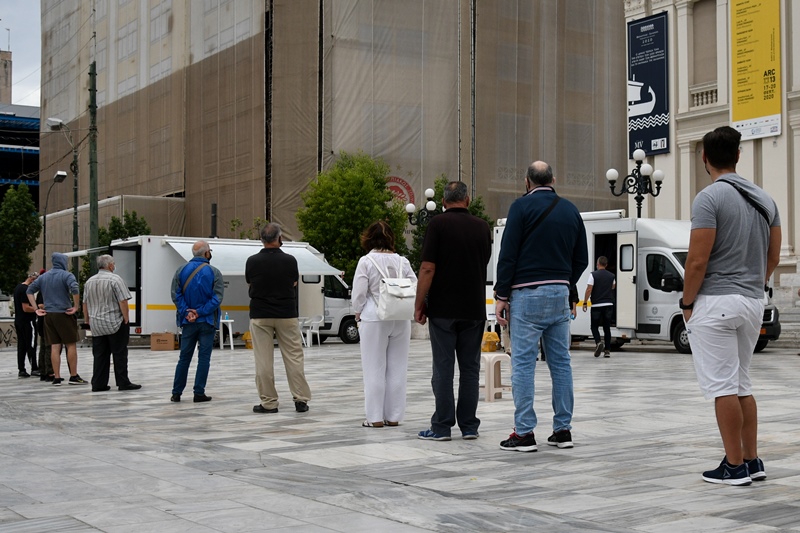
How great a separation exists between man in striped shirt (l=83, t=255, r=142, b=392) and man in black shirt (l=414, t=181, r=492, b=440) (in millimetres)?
6153

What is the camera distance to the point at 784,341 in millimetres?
24203

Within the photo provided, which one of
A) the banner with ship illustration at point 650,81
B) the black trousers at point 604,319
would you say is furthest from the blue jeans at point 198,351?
the banner with ship illustration at point 650,81

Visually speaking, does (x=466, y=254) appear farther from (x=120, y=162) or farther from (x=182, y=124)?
(x=120, y=162)

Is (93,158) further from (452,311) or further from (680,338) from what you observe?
(452,311)

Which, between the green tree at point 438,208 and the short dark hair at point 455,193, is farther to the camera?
the green tree at point 438,208

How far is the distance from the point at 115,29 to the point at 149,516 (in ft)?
184

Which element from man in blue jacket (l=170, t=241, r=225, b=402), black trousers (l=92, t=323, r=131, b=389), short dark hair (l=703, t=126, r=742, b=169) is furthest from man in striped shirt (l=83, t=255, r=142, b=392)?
short dark hair (l=703, t=126, r=742, b=169)

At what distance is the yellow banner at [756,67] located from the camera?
33531 millimetres

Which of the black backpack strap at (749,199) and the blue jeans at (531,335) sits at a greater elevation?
the black backpack strap at (749,199)

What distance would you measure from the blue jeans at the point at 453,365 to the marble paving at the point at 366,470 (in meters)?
0.18

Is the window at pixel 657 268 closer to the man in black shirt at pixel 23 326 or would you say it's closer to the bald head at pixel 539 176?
the man in black shirt at pixel 23 326

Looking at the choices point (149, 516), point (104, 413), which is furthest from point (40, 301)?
point (149, 516)

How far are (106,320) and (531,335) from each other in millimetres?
7255

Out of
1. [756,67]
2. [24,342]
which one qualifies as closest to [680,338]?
[24,342]
